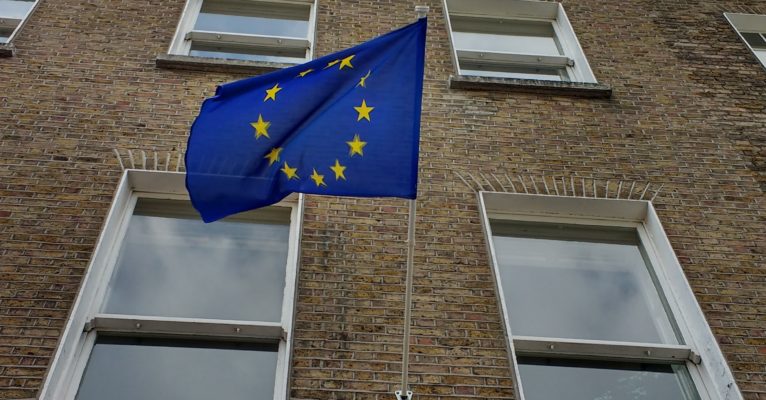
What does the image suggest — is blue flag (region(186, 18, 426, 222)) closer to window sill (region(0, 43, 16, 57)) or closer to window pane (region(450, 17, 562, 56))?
window sill (region(0, 43, 16, 57))

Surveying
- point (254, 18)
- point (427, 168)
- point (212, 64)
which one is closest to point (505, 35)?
point (254, 18)

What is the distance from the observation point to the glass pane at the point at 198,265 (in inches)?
213

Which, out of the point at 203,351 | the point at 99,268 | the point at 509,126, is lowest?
the point at 203,351

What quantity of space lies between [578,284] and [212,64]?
4379mm

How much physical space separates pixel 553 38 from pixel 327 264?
5.16 m

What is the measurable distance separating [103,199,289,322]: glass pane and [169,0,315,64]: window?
100 inches

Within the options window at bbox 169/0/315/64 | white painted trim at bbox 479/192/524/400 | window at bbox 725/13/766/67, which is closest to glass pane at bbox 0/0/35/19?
window at bbox 169/0/315/64

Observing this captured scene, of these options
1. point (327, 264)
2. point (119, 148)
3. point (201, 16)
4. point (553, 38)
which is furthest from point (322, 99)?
point (553, 38)

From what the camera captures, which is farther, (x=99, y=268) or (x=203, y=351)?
(x=99, y=268)

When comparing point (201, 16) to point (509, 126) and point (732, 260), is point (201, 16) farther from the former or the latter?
point (732, 260)

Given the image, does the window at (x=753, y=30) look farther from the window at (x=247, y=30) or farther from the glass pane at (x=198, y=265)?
the glass pane at (x=198, y=265)

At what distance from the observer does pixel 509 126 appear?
7172mm

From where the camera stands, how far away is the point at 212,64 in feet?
24.5

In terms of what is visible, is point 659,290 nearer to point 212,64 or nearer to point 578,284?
point 578,284
